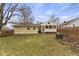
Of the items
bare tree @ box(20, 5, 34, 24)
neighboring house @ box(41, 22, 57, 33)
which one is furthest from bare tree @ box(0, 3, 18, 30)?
neighboring house @ box(41, 22, 57, 33)

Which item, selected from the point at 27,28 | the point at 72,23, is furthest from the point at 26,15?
→ the point at 72,23

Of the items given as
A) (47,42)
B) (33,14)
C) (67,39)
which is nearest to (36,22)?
(33,14)

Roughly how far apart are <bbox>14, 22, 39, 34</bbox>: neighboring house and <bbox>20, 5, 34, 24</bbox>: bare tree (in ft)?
0.14

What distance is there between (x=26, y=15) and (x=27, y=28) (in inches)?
5.3

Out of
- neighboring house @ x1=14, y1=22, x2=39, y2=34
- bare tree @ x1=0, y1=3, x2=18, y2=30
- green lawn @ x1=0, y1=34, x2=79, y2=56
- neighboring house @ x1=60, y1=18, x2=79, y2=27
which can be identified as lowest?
green lawn @ x1=0, y1=34, x2=79, y2=56

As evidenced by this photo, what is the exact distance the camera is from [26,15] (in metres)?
2.07

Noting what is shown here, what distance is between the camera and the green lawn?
2.04m

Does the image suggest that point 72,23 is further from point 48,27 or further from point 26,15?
point 26,15

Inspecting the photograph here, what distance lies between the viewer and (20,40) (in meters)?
2.08

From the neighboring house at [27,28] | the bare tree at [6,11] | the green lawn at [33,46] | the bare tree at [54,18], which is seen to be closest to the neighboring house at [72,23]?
the bare tree at [54,18]

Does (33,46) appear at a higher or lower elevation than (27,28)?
lower

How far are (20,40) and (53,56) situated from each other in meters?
0.38

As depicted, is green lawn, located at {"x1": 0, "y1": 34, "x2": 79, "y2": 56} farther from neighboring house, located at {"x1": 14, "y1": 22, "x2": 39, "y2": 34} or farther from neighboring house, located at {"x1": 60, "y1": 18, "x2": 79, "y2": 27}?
neighboring house, located at {"x1": 60, "y1": 18, "x2": 79, "y2": 27}

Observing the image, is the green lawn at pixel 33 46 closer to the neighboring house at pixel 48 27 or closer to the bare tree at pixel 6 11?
the neighboring house at pixel 48 27
